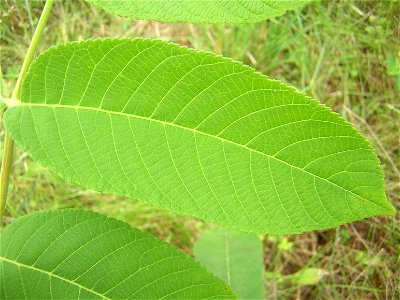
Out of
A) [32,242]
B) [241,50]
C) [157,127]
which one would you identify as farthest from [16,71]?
[157,127]

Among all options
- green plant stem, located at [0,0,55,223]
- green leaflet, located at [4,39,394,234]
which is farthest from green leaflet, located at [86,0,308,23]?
green plant stem, located at [0,0,55,223]

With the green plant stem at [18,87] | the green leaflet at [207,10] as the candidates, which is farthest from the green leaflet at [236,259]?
the green leaflet at [207,10]

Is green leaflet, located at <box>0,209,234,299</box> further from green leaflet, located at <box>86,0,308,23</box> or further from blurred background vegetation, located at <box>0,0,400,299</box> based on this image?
blurred background vegetation, located at <box>0,0,400,299</box>

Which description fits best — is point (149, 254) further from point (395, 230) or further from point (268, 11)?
point (395, 230)

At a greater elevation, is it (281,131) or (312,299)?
(281,131)

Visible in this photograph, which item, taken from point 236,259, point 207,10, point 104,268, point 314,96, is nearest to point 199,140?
point 207,10

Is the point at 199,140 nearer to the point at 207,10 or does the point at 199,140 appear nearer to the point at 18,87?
the point at 207,10
